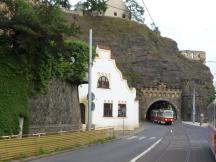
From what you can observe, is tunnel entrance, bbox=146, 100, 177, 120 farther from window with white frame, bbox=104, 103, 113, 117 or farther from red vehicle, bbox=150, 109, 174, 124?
window with white frame, bbox=104, 103, 113, 117

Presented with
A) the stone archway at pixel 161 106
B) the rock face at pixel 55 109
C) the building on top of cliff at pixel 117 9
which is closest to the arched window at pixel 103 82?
the rock face at pixel 55 109

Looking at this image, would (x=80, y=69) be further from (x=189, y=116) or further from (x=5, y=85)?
(x=189, y=116)

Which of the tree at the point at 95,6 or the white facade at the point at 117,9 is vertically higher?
the white facade at the point at 117,9

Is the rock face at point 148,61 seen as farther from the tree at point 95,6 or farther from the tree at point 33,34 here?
the tree at point 33,34

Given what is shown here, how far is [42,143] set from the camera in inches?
999

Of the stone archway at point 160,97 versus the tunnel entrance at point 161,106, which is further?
the tunnel entrance at point 161,106

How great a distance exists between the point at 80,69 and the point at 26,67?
13.4 m

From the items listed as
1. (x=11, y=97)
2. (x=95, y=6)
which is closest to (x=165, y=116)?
(x=95, y=6)

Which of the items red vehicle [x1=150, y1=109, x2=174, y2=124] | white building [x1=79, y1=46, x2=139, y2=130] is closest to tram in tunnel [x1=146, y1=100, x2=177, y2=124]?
red vehicle [x1=150, y1=109, x2=174, y2=124]

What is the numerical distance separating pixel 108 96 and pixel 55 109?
25.6 m

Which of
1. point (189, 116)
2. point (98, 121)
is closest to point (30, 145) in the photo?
point (98, 121)

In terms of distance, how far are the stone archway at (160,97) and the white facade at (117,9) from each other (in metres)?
37.9

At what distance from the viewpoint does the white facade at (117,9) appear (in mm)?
135625

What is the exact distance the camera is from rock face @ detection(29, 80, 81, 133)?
34469 millimetres
